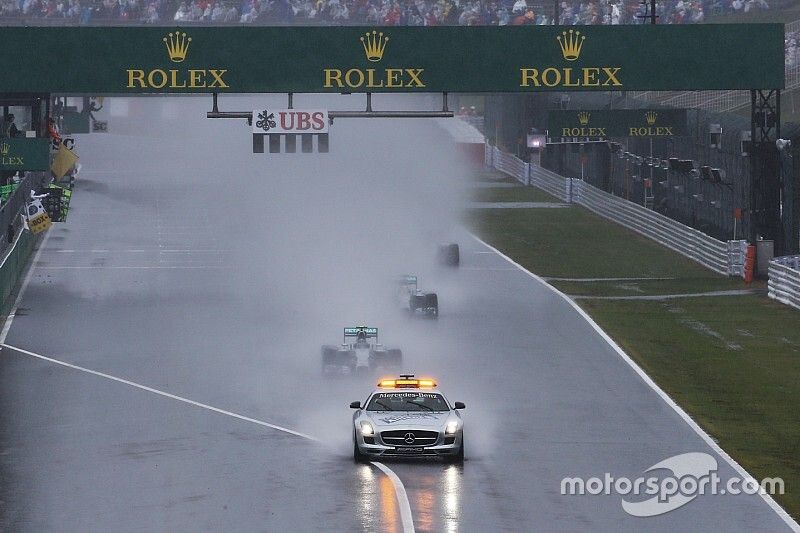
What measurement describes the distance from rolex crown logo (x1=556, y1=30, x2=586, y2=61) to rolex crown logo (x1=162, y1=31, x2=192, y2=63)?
9197 millimetres

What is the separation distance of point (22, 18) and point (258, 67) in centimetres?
5339

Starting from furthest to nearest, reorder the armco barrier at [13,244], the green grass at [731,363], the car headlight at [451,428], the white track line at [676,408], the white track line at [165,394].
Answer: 1. the armco barrier at [13,244]
2. the white track line at [165,394]
3. the green grass at [731,363]
4. the car headlight at [451,428]
5. the white track line at [676,408]

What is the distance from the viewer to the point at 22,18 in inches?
3647

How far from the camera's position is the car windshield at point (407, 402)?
82.3ft

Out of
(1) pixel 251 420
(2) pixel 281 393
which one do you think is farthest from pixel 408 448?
(2) pixel 281 393

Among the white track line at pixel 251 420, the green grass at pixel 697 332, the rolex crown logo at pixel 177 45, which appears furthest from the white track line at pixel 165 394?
the rolex crown logo at pixel 177 45

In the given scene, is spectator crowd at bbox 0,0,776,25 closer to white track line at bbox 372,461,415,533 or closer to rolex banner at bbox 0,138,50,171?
rolex banner at bbox 0,138,50,171

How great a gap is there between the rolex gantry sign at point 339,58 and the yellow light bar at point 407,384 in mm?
17306

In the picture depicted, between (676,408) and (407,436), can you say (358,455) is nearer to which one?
(407,436)

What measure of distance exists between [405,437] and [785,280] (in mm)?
23780

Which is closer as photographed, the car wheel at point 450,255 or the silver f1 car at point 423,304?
the silver f1 car at point 423,304

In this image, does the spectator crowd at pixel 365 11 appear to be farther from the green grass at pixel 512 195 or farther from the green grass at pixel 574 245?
the green grass at pixel 574 245

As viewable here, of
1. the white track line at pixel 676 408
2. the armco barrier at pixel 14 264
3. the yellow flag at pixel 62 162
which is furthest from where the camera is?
the yellow flag at pixel 62 162

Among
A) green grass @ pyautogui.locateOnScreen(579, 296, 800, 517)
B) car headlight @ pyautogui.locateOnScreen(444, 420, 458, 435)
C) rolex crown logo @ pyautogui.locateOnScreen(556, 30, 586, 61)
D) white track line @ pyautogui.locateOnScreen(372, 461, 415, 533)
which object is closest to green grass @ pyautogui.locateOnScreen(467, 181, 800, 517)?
green grass @ pyautogui.locateOnScreen(579, 296, 800, 517)
